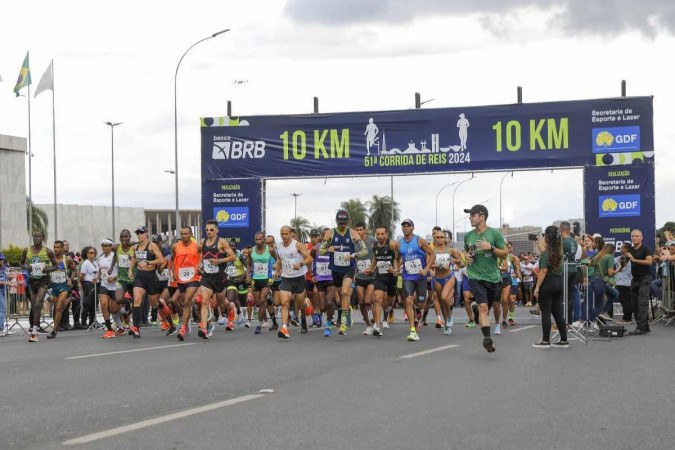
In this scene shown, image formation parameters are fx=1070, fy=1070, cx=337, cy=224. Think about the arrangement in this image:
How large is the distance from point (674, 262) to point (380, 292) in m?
7.61

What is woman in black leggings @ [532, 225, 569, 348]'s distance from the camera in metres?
15.3

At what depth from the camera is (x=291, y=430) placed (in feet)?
24.1

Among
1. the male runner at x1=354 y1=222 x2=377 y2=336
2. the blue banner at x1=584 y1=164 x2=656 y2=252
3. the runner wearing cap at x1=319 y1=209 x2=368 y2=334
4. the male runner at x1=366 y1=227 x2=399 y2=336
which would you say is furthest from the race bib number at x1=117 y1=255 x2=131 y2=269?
the blue banner at x1=584 y1=164 x2=656 y2=252

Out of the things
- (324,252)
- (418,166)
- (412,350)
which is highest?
(418,166)

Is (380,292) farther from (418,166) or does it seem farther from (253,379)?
(418,166)

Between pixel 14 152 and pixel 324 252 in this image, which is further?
pixel 14 152

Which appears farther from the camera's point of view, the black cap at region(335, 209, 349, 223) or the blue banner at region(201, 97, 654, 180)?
the blue banner at region(201, 97, 654, 180)

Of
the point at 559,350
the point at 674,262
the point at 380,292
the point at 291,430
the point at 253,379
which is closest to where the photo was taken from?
the point at 291,430

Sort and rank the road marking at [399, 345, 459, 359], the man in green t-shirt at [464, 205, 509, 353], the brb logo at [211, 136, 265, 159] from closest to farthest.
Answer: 1. the road marking at [399, 345, 459, 359]
2. the man in green t-shirt at [464, 205, 509, 353]
3. the brb logo at [211, 136, 265, 159]

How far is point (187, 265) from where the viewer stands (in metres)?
18.7

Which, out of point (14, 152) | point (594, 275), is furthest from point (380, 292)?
point (14, 152)

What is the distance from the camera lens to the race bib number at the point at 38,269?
1931 centimetres

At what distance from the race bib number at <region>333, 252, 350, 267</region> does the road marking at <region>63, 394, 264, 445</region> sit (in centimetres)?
915

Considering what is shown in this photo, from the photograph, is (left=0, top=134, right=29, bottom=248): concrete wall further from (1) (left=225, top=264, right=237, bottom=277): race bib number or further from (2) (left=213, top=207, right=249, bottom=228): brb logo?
(1) (left=225, top=264, right=237, bottom=277): race bib number
